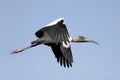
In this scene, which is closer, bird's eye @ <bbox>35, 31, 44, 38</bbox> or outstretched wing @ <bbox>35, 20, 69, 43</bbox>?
outstretched wing @ <bbox>35, 20, 69, 43</bbox>

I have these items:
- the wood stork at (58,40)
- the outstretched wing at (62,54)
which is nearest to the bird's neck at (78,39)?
the wood stork at (58,40)

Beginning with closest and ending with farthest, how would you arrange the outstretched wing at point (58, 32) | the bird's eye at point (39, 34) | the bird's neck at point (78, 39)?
1. the outstretched wing at point (58, 32)
2. the bird's eye at point (39, 34)
3. the bird's neck at point (78, 39)

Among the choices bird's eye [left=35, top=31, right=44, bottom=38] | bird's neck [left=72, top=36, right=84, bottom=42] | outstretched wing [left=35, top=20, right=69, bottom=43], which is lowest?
outstretched wing [left=35, top=20, right=69, bottom=43]

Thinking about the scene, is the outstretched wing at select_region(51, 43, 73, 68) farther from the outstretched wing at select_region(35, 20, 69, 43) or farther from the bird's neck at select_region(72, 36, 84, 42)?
the outstretched wing at select_region(35, 20, 69, 43)

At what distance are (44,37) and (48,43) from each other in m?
0.62

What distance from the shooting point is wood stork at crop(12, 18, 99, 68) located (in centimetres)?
2270

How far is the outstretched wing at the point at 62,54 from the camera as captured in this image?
25.3 m

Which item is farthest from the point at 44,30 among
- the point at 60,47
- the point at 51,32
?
the point at 60,47

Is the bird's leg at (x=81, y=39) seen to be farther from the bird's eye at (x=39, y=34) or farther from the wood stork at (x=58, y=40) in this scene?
the bird's eye at (x=39, y=34)

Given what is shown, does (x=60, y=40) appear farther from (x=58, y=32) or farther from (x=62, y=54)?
(x=62, y=54)

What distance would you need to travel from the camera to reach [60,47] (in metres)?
25.6

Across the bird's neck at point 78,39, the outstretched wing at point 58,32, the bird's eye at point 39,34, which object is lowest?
the outstretched wing at point 58,32

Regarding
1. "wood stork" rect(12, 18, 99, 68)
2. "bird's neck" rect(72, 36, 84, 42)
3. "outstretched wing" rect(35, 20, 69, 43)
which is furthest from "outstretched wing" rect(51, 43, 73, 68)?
"outstretched wing" rect(35, 20, 69, 43)

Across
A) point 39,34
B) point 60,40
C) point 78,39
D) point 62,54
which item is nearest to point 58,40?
point 60,40
